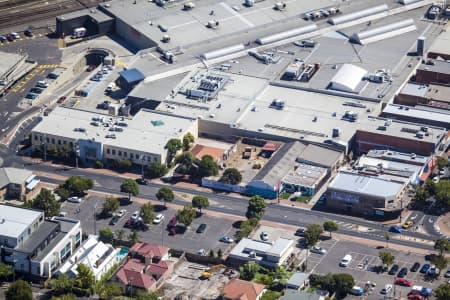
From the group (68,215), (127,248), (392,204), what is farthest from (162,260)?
(392,204)

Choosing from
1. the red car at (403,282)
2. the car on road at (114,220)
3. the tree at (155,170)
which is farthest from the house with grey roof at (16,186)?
the red car at (403,282)

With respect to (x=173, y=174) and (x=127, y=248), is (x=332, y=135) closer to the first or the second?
(x=173, y=174)

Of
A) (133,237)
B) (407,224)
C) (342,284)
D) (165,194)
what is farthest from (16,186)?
(407,224)

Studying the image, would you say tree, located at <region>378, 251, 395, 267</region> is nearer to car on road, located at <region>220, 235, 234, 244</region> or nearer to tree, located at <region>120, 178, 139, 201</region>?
car on road, located at <region>220, 235, 234, 244</region>

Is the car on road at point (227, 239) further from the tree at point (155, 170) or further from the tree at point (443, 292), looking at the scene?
the tree at point (443, 292)

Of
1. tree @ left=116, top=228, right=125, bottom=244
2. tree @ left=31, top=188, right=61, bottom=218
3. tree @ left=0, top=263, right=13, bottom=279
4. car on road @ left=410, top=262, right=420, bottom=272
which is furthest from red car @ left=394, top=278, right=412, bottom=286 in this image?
tree @ left=0, top=263, right=13, bottom=279
